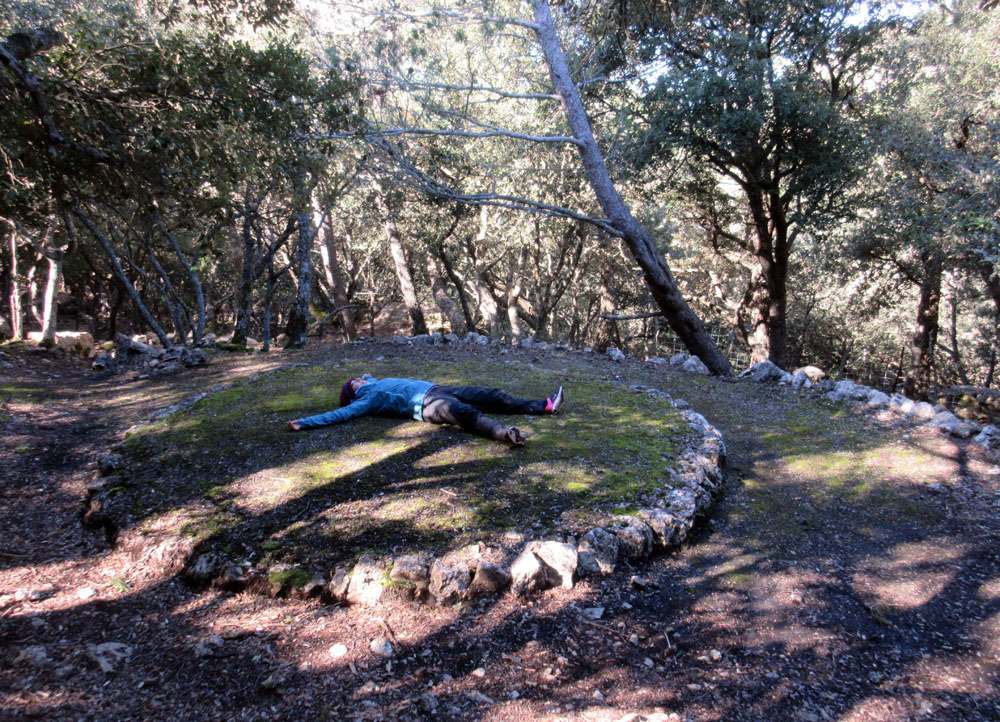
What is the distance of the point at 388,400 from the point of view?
5.59 m

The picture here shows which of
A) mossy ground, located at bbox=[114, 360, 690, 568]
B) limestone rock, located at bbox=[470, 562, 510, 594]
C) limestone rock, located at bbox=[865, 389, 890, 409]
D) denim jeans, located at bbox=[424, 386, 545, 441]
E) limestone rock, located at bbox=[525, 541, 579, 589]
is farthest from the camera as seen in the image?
limestone rock, located at bbox=[865, 389, 890, 409]

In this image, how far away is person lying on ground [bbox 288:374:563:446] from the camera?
16.8 ft

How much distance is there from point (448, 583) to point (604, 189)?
735cm

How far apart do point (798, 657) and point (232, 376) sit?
775 centimetres

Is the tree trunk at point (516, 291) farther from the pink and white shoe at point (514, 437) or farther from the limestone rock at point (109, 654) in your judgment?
the limestone rock at point (109, 654)

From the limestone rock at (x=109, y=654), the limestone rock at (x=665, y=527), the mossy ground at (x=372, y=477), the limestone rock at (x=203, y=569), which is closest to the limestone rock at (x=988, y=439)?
the mossy ground at (x=372, y=477)

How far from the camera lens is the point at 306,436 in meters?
4.98

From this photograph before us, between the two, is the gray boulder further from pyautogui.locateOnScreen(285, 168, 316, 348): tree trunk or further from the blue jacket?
pyautogui.locateOnScreen(285, 168, 316, 348): tree trunk

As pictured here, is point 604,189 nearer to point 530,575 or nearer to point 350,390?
point 350,390

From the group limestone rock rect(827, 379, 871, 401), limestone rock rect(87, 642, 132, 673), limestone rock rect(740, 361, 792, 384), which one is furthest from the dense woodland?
limestone rock rect(87, 642, 132, 673)

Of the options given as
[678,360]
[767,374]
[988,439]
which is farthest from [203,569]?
[678,360]

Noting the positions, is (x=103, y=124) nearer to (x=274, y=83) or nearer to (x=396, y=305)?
(x=274, y=83)

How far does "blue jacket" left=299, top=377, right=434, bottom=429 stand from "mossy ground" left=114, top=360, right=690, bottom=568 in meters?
0.12

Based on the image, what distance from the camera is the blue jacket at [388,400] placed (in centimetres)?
544
